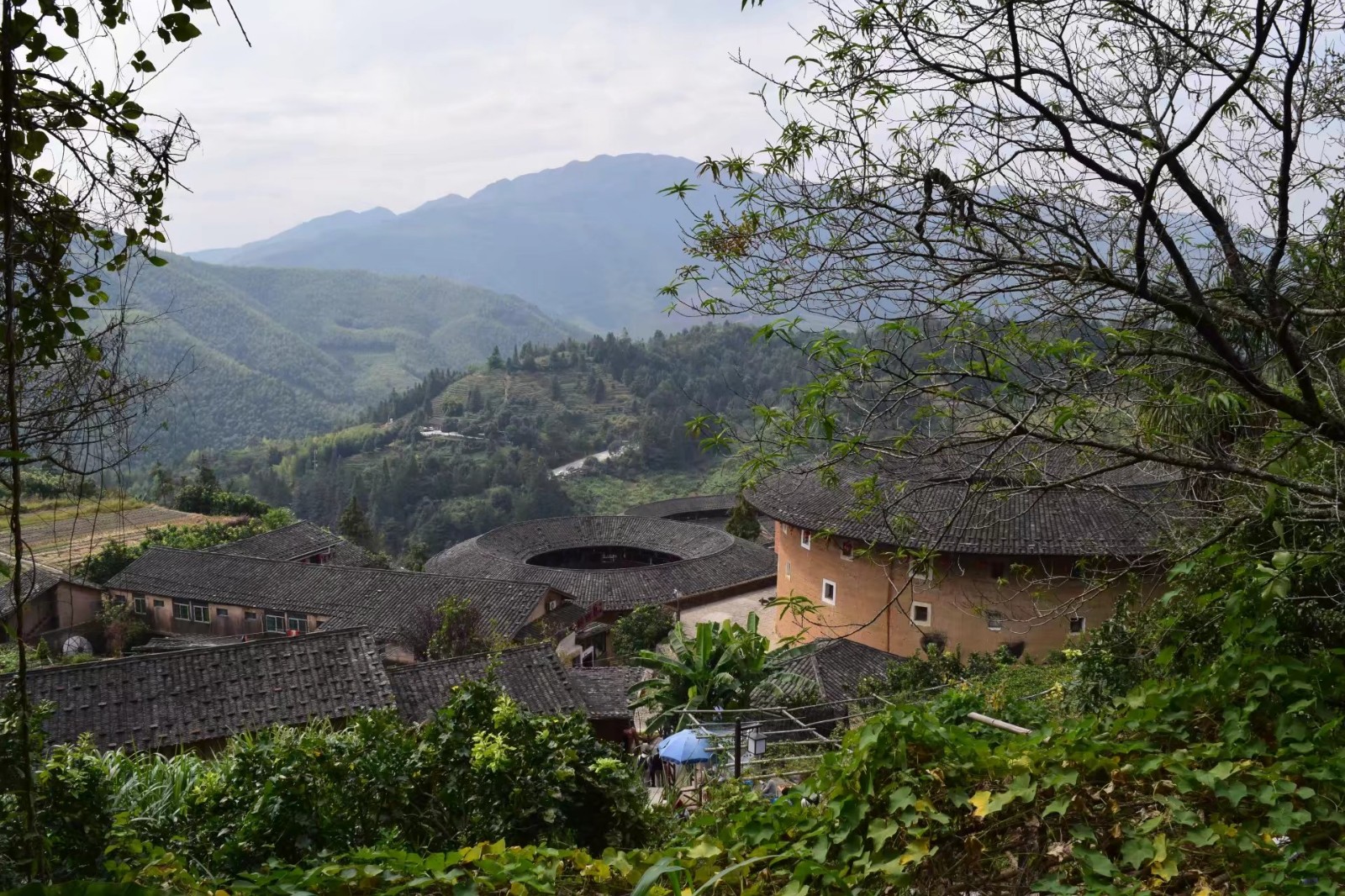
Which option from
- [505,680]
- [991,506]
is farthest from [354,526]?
[991,506]

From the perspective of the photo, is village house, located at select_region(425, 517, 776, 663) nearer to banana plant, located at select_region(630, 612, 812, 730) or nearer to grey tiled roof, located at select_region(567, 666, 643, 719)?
grey tiled roof, located at select_region(567, 666, 643, 719)

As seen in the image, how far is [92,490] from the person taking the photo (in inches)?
113

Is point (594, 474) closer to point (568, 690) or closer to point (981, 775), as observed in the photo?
point (568, 690)

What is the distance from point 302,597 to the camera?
984 inches

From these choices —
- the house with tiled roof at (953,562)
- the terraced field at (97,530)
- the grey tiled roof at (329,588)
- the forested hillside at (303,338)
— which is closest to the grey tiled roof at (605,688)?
the house with tiled roof at (953,562)

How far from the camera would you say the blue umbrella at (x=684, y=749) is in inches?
403

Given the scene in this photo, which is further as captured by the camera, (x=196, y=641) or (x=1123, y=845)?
Result: (x=196, y=641)

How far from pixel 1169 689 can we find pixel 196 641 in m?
24.6

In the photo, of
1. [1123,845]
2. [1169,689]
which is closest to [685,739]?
[1169,689]

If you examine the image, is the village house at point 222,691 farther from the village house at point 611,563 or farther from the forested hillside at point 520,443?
the forested hillside at point 520,443

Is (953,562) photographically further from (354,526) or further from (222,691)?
(354,526)

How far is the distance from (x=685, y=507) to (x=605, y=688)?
28.4m

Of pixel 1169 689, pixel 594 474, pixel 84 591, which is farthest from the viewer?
pixel 594 474

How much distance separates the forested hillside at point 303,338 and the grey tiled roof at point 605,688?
163ft
